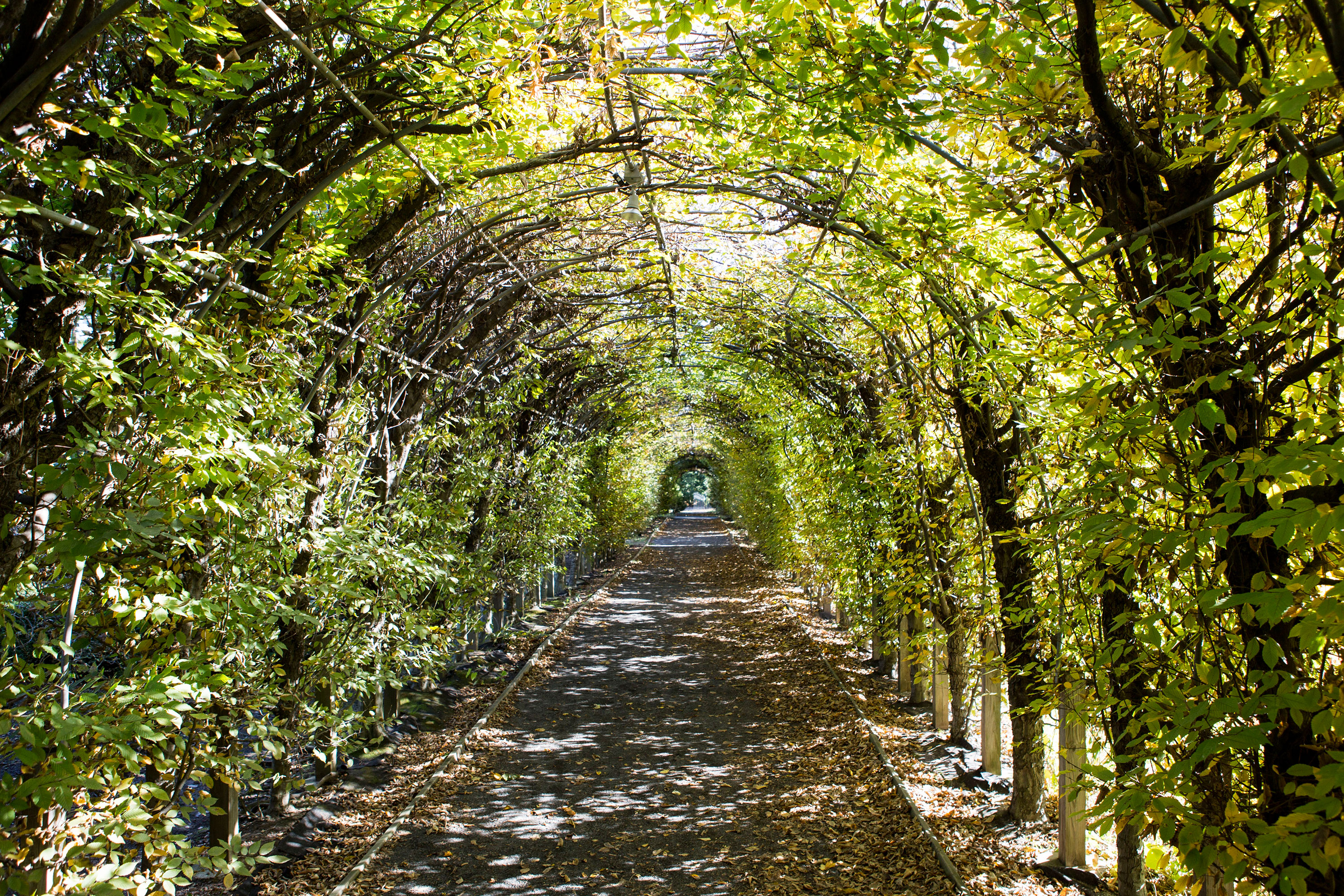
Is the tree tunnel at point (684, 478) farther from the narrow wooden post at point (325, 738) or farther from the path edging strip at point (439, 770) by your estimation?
the narrow wooden post at point (325, 738)

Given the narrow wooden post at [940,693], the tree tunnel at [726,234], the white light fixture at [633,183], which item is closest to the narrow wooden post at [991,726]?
the tree tunnel at [726,234]

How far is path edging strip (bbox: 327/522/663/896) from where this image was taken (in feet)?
14.5

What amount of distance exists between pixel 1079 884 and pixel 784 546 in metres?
8.64

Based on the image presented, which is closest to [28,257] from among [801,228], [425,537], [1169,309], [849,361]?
[1169,309]

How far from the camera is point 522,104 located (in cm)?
390

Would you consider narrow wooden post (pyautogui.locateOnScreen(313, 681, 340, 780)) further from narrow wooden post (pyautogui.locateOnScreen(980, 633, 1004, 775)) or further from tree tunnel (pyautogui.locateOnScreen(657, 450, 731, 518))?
tree tunnel (pyautogui.locateOnScreen(657, 450, 731, 518))

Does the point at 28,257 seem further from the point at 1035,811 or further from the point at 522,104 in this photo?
the point at 1035,811

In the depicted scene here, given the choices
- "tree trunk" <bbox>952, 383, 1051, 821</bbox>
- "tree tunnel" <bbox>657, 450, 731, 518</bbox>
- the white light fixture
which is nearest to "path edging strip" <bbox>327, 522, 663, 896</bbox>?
"tree trunk" <bbox>952, 383, 1051, 821</bbox>

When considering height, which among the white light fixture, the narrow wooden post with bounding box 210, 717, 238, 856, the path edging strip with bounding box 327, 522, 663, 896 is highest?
the white light fixture

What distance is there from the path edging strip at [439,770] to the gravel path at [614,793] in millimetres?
94

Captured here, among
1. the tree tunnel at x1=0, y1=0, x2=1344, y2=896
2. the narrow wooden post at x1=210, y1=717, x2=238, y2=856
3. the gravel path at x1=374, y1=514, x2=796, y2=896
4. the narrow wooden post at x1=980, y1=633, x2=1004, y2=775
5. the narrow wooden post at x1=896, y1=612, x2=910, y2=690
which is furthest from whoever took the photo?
the narrow wooden post at x1=896, y1=612, x2=910, y2=690

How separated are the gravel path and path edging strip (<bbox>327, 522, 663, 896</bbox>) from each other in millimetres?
94

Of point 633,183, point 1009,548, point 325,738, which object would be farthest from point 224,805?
point 1009,548

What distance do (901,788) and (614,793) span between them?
204 centimetres
